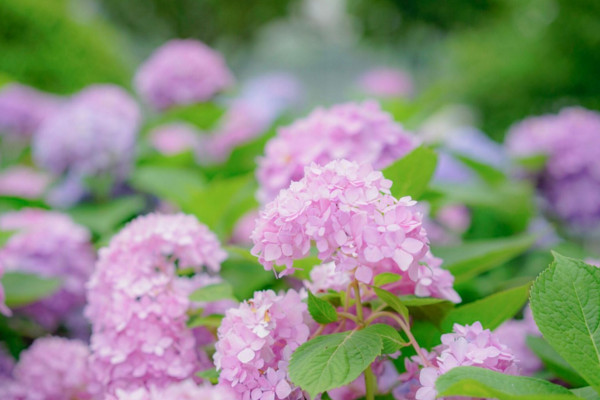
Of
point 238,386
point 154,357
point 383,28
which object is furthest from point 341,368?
point 383,28

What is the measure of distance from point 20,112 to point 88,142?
0.67 metres

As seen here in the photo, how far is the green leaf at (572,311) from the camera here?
0.39 m

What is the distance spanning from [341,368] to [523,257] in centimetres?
66

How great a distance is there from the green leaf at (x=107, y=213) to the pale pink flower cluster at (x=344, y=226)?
1.91ft

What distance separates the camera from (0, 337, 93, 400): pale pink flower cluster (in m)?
0.63

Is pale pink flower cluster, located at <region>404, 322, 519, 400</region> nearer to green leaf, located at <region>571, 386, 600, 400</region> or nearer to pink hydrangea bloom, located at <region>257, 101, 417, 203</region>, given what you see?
green leaf, located at <region>571, 386, 600, 400</region>

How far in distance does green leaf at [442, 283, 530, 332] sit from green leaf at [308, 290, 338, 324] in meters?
0.11

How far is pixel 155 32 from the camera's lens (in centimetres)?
732

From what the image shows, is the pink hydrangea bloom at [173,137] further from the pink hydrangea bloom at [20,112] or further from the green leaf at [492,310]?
the green leaf at [492,310]

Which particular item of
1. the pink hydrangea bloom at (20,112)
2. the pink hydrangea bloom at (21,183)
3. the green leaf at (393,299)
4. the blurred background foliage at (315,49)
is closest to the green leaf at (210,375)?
the green leaf at (393,299)

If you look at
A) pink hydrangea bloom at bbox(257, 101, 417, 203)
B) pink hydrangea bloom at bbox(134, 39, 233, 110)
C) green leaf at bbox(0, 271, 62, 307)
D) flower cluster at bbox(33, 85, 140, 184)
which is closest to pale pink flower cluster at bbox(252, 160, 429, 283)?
pink hydrangea bloom at bbox(257, 101, 417, 203)

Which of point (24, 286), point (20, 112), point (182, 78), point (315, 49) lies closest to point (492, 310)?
point (24, 286)

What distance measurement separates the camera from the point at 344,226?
0.40m

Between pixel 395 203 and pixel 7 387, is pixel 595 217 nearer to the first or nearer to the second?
pixel 395 203
